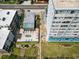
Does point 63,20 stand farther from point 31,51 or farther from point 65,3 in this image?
point 31,51

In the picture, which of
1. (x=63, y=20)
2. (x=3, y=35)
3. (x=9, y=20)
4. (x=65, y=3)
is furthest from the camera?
(x=9, y=20)

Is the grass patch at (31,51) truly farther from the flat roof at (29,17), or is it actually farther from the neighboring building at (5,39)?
the flat roof at (29,17)

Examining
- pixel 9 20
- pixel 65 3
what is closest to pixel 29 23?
pixel 9 20

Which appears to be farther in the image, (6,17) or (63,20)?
(6,17)

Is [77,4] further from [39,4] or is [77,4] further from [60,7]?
[39,4]

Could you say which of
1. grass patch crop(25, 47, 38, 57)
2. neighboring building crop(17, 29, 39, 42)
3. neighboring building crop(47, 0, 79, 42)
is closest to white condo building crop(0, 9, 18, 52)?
neighboring building crop(17, 29, 39, 42)
